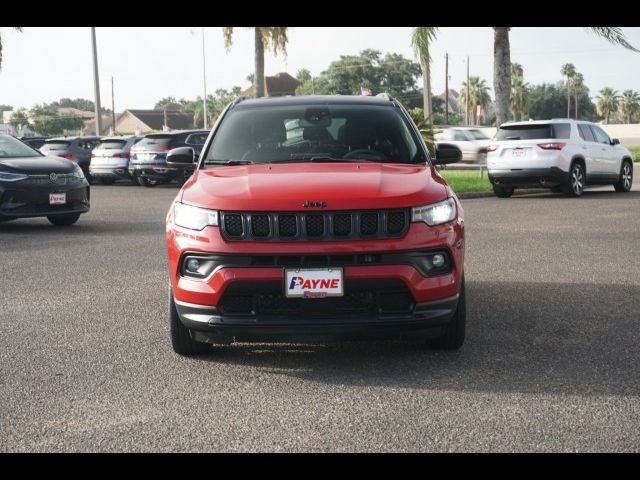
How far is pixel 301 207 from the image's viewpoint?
5.45m

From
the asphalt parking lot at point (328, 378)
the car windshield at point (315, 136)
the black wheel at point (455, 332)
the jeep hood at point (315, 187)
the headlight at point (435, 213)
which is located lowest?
the asphalt parking lot at point (328, 378)

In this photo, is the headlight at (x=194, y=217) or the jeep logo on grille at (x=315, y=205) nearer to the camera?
the jeep logo on grille at (x=315, y=205)

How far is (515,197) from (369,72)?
281 ft

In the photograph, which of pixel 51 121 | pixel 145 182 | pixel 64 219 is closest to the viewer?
pixel 64 219

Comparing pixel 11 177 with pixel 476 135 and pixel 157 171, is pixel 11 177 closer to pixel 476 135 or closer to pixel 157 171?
pixel 157 171

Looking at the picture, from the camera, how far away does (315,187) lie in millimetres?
5648

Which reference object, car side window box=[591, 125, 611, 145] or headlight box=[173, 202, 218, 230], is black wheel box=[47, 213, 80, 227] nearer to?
headlight box=[173, 202, 218, 230]

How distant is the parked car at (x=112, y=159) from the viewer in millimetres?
28016

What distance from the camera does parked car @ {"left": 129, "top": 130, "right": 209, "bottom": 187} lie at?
2606 centimetres

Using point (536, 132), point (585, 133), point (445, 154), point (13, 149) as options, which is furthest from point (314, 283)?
point (585, 133)

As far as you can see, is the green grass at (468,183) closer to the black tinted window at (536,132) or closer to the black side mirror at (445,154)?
the black tinted window at (536,132)

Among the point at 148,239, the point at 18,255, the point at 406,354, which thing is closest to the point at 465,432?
the point at 406,354

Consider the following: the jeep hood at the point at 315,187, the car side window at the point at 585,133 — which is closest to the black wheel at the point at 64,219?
the jeep hood at the point at 315,187

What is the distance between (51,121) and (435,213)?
13657 cm
